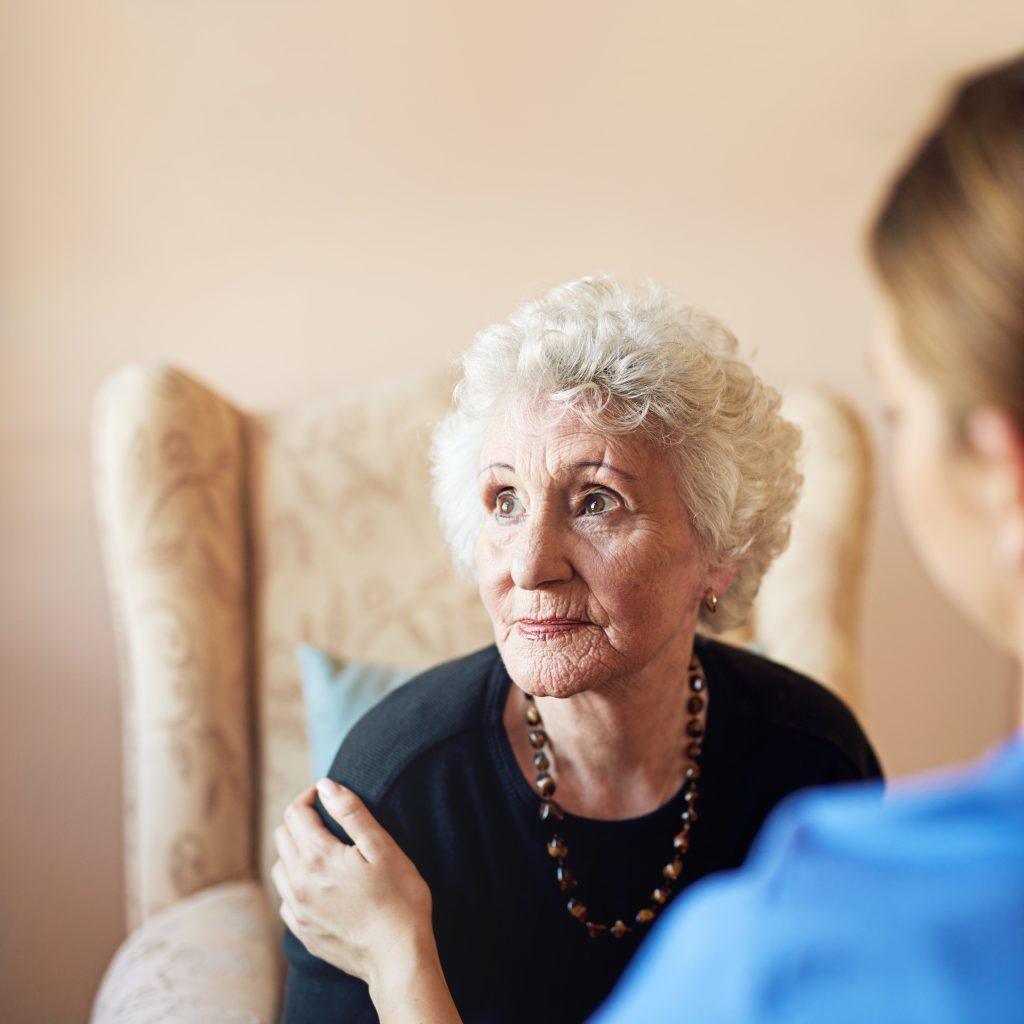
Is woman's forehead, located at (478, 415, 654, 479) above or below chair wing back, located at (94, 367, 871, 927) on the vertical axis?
above

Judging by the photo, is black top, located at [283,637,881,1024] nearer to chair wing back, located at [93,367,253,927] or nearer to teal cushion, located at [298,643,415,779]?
teal cushion, located at [298,643,415,779]

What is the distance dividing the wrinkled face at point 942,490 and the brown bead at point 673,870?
2.24 feet

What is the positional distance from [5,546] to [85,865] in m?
0.61

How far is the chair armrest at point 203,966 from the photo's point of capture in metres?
1.28

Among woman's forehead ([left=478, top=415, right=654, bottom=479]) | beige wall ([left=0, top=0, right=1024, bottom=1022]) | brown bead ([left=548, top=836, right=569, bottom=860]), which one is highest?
beige wall ([left=0, top=0, right=1024, bottom=1022])

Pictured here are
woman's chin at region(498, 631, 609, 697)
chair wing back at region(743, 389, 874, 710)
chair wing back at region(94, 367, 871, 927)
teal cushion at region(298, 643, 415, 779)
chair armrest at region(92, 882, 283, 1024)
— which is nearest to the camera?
woman's chin at region(498, 631, 609, 697)

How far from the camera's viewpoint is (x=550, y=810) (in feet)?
4.13

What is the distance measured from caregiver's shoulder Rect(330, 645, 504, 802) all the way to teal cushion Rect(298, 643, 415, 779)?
0.13 metres

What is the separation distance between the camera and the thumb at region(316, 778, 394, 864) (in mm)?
1151

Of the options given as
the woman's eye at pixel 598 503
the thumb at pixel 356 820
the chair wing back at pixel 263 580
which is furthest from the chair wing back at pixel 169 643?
the woman's eye at pixel 598 503

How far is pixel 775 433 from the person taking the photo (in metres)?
1.33

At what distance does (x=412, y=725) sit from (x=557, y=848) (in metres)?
0.22

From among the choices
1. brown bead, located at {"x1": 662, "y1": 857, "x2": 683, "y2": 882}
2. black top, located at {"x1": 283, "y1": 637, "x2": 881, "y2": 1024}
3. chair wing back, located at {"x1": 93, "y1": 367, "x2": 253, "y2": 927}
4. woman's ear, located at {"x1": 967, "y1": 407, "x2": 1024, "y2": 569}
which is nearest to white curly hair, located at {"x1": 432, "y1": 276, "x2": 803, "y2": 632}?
black top, located at {"x1": 283, "y1": 637, "x2": 881, "y2": 1024}

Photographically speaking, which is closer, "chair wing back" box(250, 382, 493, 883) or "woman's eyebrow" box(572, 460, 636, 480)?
"woman's eyebrow" box(572, 460, 636, 480)
